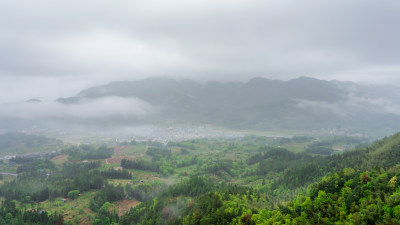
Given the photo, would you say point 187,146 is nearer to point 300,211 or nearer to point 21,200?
point 21,200

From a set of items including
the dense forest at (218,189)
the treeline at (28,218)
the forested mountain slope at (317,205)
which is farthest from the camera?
the treeline at (28,218)

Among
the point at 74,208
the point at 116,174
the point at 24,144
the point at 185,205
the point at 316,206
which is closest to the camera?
the point at 316,206

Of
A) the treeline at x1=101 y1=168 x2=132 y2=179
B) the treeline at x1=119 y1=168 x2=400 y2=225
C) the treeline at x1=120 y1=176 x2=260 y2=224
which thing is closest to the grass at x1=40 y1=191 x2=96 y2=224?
the treeline at x1=120 y1=176 x2=260 y2=224

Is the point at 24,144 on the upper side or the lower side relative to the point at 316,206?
lower

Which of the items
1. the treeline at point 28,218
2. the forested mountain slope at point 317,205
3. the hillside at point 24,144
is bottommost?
the hillside at point 24,144

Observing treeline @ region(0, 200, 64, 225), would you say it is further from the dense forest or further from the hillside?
the hillside

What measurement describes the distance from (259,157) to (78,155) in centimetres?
8507

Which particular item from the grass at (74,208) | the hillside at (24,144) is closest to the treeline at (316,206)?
the grass at (74,208)

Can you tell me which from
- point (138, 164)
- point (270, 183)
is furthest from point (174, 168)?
point (270, 183)

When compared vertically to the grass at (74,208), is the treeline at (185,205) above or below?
above

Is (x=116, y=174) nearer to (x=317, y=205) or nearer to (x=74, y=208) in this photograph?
(x=74, y=208)

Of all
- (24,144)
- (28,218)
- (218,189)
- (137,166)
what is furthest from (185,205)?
(24,144)

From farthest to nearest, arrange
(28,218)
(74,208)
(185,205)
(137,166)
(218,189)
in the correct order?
(137,166) < (74,208) < (218,189) < (185,205) < (28,218)

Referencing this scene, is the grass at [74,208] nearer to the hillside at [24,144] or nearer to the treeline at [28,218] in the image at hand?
the treeline at [28,218]
